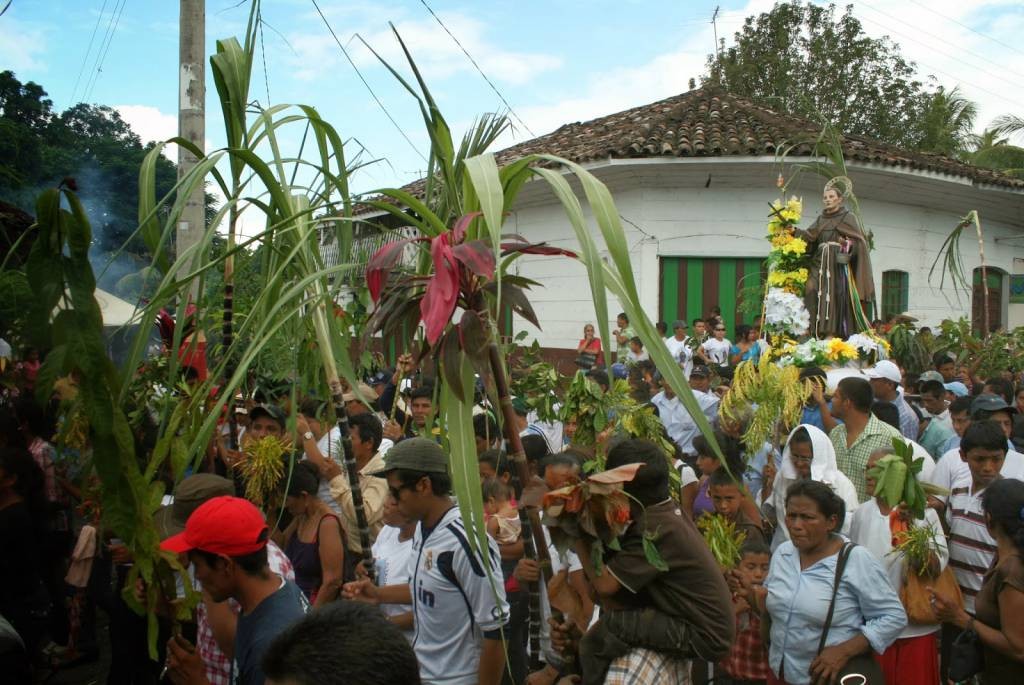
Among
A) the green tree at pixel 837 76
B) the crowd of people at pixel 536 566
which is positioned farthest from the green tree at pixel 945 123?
the crowd of people at pixel 536 566

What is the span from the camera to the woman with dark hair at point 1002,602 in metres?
3.72

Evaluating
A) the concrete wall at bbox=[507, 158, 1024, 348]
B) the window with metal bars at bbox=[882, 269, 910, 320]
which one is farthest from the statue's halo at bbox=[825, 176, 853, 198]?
the window with metal bars at bbox=[882, 269, 910, 320]

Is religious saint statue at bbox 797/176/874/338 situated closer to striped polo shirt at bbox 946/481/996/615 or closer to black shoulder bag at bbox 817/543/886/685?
striped polo shirt at bbox 946/481/996/615

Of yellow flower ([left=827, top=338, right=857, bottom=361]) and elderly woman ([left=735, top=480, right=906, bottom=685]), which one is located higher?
yellow flower ([left=827, top=338, right=857, bottom=361])

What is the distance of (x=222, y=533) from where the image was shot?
118 inches

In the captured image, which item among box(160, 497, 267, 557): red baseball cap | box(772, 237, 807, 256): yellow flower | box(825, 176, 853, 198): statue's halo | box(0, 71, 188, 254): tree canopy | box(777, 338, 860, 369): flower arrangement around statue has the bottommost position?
box(160, 497, 267, 557): red baseball cap

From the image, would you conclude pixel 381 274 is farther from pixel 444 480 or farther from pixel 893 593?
pixel 893 593

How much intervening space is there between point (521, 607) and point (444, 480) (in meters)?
1.74

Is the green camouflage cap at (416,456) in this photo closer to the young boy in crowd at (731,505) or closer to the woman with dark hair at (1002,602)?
the young boy in crowd at (731,505)

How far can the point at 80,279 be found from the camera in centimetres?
212

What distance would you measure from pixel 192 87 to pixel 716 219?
32.7 ft

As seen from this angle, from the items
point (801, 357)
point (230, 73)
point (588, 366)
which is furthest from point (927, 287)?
point (230, 73)

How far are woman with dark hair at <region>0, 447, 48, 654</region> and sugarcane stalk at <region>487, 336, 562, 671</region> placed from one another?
357 cm

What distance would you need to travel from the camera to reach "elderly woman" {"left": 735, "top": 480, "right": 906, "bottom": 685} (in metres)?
3.89
